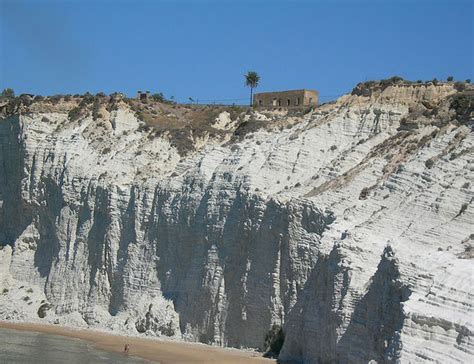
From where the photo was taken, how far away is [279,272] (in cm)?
4316

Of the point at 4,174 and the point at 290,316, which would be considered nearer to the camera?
the point at 290,316

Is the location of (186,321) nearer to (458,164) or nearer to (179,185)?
(179,185)

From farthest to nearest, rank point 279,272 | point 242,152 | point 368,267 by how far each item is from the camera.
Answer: point 242,152 < point 279,272 < point 368,267

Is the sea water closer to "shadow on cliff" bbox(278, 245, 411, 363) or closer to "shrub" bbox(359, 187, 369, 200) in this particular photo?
"shadow on cliff" bbox(278, 245, 411, 363)

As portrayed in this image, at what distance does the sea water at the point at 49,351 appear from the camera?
40.8 metres

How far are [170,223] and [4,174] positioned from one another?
53.8ft

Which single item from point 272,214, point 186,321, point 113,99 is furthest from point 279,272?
point 113,99

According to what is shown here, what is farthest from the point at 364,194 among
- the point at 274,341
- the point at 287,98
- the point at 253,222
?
the point at 287,98

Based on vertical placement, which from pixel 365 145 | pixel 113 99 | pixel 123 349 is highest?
pixel 113 99

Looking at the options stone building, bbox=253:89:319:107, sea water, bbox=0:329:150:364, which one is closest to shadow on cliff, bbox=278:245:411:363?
sea water, bbox=0:329:150:364

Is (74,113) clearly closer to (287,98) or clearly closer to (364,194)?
(287,98)

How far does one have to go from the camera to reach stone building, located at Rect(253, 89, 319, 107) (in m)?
61.8

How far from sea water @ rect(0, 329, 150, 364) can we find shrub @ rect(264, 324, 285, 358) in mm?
4946

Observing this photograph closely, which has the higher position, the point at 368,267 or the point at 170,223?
the point at 170,223
